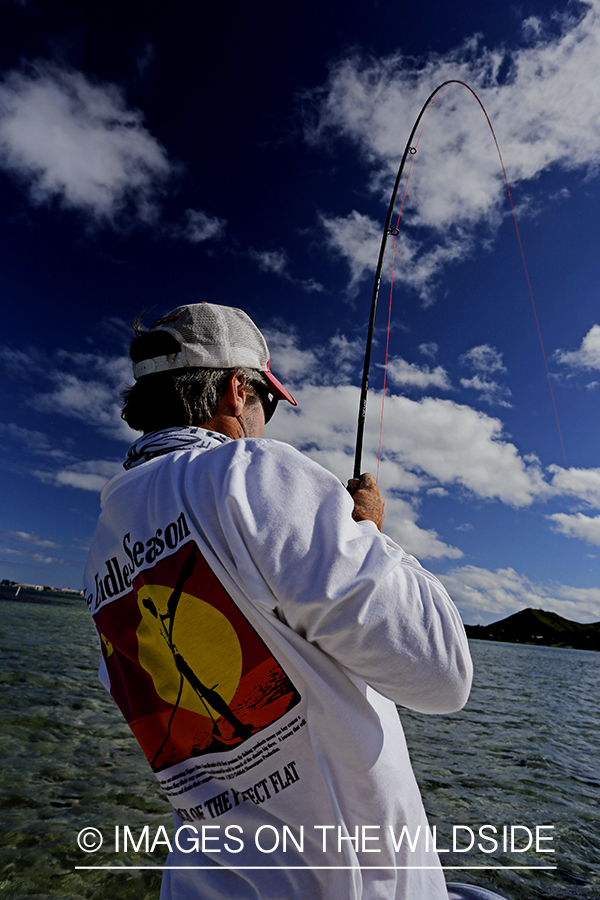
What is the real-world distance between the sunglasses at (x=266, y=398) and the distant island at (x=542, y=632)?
510 feet

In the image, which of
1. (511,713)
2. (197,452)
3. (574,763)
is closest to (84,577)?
(197,452)

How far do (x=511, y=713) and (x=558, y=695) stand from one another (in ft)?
25.5

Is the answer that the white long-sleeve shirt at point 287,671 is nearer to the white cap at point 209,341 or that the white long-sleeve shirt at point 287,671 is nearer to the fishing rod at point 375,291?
the white cap at point 209,341

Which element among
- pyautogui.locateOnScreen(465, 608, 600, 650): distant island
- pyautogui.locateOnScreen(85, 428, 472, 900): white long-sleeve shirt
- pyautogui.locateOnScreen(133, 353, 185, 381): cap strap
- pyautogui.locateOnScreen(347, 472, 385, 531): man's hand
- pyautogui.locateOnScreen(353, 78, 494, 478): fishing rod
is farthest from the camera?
pyautogui.locateOnScreen(465, 608, 600, 650): distant island

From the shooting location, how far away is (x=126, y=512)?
131cm

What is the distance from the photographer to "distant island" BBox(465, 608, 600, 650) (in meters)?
142

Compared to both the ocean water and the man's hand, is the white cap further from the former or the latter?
the ocean water

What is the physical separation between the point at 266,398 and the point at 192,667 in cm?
103

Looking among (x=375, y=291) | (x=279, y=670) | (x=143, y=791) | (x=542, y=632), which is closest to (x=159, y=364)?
(x=279, y=670)

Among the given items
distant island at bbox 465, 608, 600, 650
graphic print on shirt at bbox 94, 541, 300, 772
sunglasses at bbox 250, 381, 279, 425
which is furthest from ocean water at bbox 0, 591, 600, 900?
distant island at bbox 465, 608, 600, 650

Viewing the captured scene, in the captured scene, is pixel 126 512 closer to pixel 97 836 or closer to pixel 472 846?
pixel 97 836

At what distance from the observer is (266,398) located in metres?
1.90

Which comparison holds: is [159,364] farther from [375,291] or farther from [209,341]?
[375,291]

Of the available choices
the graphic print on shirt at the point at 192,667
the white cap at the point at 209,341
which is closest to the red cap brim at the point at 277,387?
the white cap at the point at 209,341
